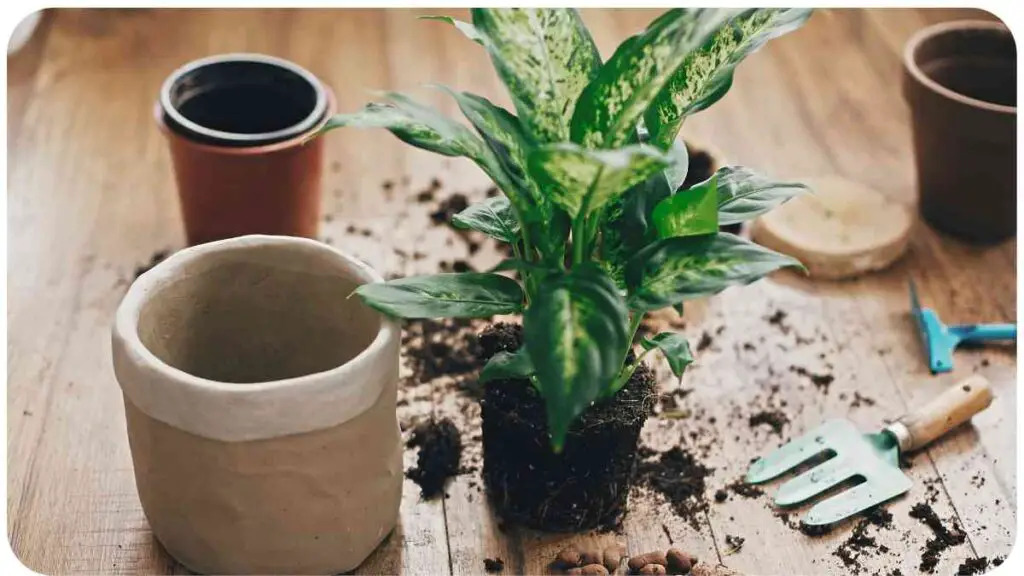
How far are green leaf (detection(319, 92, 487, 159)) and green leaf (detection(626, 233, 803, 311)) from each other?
195 mm

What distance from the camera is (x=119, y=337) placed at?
1.21m

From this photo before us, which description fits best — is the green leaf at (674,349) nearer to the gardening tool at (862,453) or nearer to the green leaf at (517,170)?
the green leaf at (517,170)

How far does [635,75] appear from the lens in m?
1.10

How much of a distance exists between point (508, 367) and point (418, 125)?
27 centimetres

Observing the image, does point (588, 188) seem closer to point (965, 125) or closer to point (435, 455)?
point (435, 455)

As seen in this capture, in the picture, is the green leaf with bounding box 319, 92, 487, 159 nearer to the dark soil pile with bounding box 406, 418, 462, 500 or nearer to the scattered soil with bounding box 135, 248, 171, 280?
the dark soil pile with bounding box 406, 418, 462, 500

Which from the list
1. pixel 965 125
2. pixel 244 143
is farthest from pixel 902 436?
pixel 244 143

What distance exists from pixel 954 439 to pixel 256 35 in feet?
4.89

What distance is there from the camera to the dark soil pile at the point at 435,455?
59.2 inches

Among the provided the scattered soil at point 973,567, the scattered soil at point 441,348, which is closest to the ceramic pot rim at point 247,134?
the scattered soil at point 441,348

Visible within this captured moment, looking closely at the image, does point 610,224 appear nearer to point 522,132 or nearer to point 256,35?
point 522,132

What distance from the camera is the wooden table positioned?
144 cm

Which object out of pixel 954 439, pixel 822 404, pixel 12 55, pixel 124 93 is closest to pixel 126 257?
pixel 124 93

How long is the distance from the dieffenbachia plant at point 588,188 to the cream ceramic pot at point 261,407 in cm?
13
